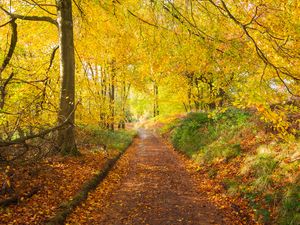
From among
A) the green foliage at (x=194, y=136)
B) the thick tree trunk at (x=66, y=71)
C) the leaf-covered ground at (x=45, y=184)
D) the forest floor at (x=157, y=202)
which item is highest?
the thick tree trunk at (x=66, y=71)

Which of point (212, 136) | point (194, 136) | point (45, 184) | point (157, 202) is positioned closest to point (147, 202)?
point (157, 202)

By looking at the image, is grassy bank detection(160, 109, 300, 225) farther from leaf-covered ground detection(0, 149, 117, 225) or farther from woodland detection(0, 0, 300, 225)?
leaf-covered ground detection(0, 149, 117, 225)

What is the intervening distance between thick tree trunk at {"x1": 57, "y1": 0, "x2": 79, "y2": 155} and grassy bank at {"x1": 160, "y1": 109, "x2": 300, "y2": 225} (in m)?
4.76

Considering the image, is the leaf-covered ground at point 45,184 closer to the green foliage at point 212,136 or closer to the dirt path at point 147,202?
the dirt path at point 147,202

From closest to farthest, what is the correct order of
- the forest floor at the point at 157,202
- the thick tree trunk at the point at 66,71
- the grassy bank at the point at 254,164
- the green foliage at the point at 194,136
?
the grassy bank at the point at 254,164
the forest floor at the point at 157,202
the thick tree trunk at the point at 66,71
the green foliage at the point at 194,136

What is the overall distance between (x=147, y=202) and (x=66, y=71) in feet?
17.2

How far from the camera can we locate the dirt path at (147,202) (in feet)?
19.7

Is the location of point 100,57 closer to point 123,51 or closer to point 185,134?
point 123,51

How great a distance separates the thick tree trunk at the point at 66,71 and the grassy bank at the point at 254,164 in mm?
4761

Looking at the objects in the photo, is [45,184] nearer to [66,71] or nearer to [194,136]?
[66,71]

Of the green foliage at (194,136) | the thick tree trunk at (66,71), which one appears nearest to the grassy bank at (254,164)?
the green foliage at (194,136)

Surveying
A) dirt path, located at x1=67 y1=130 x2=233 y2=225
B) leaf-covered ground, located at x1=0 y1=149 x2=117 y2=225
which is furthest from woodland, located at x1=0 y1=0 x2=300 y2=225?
dirt path, located at x1=67 y1=130 x2=233 y2=225

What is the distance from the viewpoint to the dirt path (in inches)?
237

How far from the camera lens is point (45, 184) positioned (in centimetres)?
679
